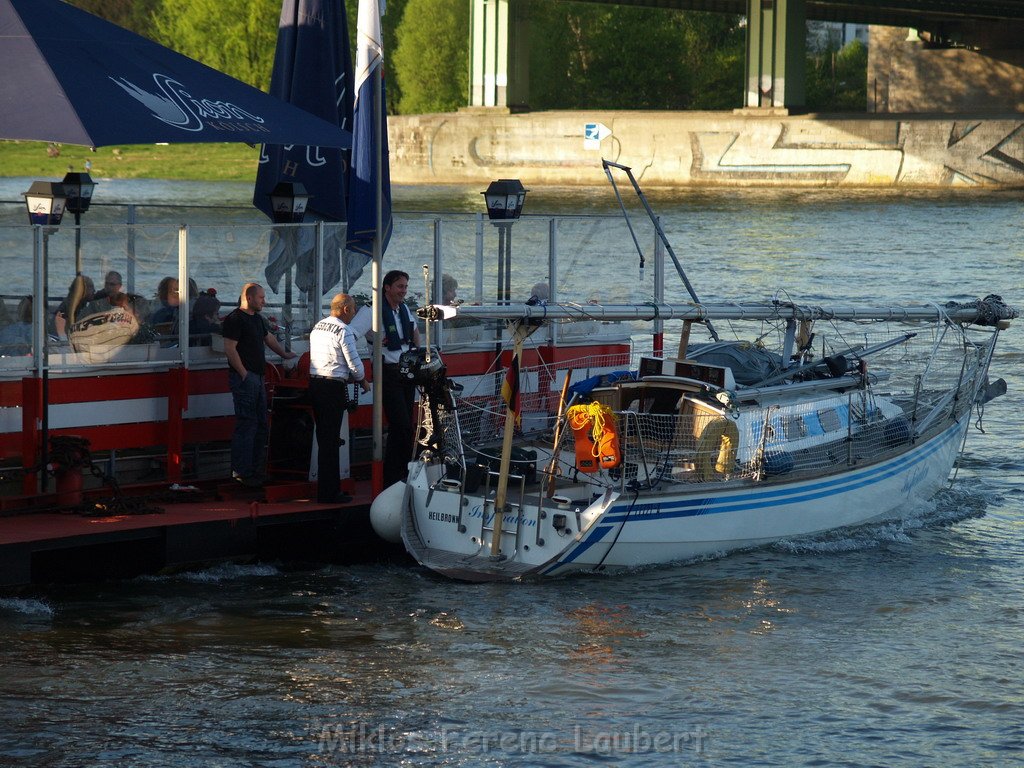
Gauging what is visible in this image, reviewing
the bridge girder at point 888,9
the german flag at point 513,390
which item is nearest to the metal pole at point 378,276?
the german flag at point 513,390

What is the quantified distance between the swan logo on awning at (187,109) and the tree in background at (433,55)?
80.7m

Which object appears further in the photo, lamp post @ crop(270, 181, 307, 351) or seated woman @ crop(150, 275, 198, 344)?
lamp post @ crop(270, 181, 307, 351)

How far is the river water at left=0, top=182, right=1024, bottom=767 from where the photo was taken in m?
10.5

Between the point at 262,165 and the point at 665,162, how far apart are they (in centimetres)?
6197

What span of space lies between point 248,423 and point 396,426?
1493 millimetres

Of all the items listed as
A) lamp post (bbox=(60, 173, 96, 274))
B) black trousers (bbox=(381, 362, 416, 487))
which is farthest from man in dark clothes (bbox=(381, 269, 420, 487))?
lamp post (bbox=(60, 173, 96, 274))

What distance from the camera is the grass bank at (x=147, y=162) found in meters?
87.9

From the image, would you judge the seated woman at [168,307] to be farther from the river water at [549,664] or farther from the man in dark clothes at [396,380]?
the river water at [549,664]

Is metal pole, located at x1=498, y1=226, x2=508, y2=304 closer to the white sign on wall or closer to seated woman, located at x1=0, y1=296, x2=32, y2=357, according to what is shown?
seated woman, located at x1=0, y1=296, x2=32, y2=357

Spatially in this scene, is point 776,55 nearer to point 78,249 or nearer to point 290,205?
point 290,205

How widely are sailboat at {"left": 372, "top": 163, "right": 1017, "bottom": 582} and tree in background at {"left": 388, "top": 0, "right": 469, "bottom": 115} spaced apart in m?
78.6

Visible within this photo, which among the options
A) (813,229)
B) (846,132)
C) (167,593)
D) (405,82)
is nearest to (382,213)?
(167,593)

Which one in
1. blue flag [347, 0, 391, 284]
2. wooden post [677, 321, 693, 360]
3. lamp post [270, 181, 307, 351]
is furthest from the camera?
wooden post [677, 321, 693, 360]

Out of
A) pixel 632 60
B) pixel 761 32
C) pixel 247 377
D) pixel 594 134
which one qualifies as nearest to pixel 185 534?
pixel 247 377
